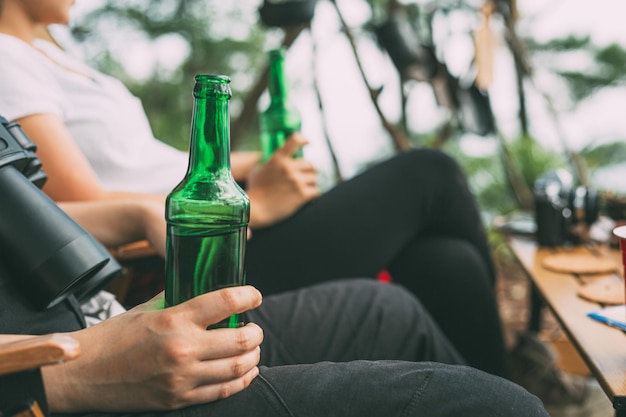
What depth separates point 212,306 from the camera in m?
0.58

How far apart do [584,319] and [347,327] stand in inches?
13.5

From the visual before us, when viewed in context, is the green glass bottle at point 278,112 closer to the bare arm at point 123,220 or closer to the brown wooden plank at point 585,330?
the bare arm at point 123,220

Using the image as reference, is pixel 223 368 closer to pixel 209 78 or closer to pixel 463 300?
pixel 209 78

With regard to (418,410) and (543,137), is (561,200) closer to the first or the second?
(418,410)

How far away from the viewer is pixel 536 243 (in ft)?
5.32

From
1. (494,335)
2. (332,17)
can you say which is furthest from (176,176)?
(332,17)

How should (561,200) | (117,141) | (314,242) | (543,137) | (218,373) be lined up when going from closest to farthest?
(218,373), (314,242), (117,141), (561,200), (543,137)

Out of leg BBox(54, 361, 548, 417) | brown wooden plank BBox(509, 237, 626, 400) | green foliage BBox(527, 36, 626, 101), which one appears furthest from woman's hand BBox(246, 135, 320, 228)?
green foliage BBox(527, 36, 626, 101)

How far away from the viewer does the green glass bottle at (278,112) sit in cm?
125

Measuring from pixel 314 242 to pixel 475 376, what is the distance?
56cm

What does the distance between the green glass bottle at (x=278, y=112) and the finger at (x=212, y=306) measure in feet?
2.25

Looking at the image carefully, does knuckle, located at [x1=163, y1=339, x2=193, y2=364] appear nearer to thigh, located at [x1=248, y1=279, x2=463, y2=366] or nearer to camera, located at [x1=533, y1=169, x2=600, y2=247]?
thigh, located at [x1=248, y1=279, x2=463, y2=366]

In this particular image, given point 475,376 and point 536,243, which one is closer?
point 475,376

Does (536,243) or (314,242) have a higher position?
(314,242)
